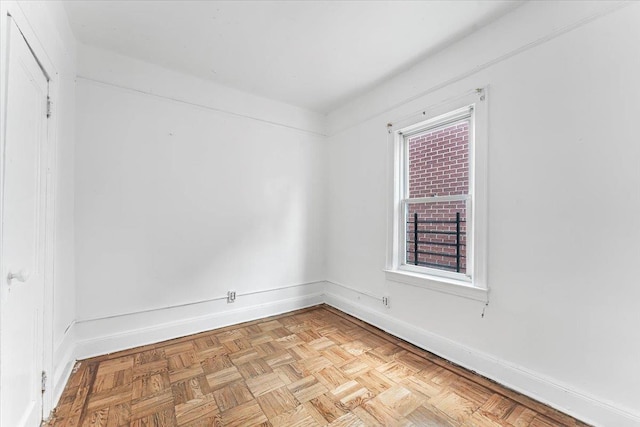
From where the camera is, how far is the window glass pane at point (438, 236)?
95.1 inches

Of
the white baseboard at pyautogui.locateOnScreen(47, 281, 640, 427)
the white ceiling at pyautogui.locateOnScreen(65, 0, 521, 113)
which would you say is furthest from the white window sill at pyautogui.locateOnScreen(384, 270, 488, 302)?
the white ceiling at pyautogui.locateOnScreen(65, 0, 521, 113)

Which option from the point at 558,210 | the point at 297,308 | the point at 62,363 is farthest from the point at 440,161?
the point at 62,363

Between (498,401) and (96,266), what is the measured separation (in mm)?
3313

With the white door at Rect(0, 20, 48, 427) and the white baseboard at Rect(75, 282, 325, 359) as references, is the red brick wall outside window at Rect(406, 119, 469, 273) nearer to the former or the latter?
the white baseboard at Rect(75, 282, 325, 359)

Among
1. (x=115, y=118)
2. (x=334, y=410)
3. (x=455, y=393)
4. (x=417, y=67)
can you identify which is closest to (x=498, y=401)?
(x=455, y=393)

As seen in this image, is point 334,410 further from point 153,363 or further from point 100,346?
point 100,346

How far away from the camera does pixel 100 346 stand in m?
2.38

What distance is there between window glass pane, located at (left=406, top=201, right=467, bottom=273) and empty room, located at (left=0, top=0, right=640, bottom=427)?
23 millimetres

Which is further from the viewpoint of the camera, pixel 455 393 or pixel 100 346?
pixel 100 346

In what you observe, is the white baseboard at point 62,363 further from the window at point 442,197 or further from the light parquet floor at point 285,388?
the window at point 442,197

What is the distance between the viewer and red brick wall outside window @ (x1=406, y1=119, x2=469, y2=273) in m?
2.41

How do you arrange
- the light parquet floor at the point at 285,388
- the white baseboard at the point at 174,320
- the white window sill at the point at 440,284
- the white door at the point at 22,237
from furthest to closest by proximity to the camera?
the white baseboard at the point at 174,320, the white window sill at the point at 440,284, the light parquet floor at the point at 285,388, the white door at the point at 22,237

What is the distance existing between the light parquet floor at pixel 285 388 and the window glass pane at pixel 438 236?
2.72 ft

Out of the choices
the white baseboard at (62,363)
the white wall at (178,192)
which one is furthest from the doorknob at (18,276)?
the white wall at (178,192)
